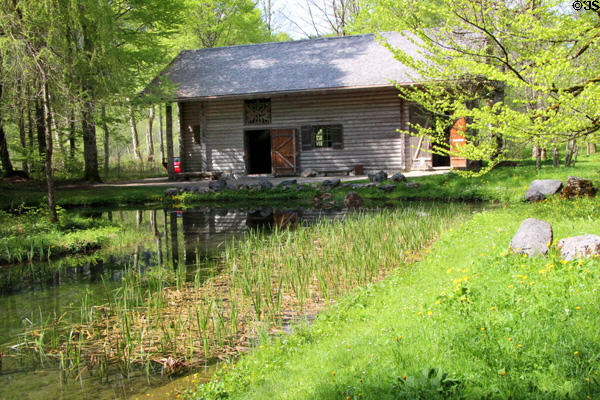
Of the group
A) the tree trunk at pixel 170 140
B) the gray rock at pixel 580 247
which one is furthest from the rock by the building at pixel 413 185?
the tree trunk at pixel 170 140

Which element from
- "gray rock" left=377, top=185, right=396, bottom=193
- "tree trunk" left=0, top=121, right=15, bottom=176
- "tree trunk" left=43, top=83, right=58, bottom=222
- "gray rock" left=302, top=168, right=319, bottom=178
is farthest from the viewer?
"gray rock" left=302, top=168, right=319, bottom=178

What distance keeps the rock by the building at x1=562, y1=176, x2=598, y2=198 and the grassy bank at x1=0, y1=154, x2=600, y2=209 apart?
1.84 metres

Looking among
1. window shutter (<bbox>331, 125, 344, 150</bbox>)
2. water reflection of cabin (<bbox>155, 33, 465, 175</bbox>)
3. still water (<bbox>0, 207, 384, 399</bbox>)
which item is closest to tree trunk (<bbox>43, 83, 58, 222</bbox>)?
still water (<bbox>0, 207, 384, 399</bbox>)

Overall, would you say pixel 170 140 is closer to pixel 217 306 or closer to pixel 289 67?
pixel 289 67

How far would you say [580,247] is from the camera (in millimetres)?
5852

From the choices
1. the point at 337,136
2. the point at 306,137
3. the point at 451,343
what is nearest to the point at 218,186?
the point at 306,137

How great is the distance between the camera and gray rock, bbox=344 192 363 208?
16.2 meters

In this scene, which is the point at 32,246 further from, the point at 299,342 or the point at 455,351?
the point at 455,351

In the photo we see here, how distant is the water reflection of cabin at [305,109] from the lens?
22781mm

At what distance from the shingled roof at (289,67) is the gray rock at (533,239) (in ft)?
51.4

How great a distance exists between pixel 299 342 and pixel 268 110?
2052cm

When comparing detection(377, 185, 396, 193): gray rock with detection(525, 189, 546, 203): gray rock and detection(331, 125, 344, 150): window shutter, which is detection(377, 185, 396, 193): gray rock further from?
detection(331, 125, 344, 150): window shutter

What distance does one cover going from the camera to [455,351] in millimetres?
3902

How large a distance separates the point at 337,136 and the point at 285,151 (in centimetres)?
268
